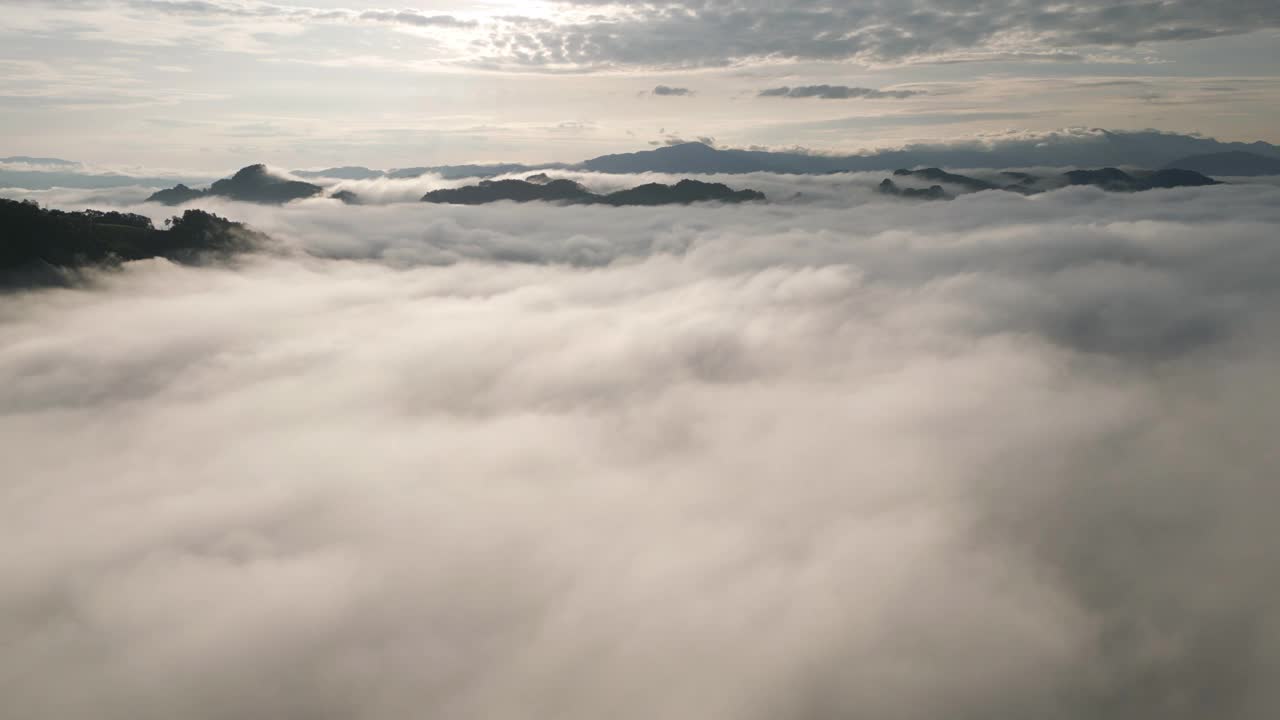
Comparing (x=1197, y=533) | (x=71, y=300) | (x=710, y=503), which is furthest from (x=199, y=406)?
(x=1197, y=533)

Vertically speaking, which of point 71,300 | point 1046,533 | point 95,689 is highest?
point 71,300

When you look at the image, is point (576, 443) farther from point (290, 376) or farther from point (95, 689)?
point (95, 689)

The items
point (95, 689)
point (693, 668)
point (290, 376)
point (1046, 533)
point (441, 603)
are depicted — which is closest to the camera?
point (95, 689)

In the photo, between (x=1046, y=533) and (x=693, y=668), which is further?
(x=1046, y=533)

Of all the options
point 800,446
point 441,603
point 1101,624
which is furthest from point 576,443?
point 1101,624

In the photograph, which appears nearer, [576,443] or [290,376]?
[576,443]

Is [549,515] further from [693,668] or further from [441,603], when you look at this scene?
[693,668]

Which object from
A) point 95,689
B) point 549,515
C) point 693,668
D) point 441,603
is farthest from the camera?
point 549,515

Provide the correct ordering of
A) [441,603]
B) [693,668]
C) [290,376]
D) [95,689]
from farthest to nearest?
[290,376] < [441,603] < [693,668] < [95,689]

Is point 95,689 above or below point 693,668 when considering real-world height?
above
